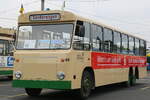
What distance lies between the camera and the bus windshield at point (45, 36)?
37.6 feet

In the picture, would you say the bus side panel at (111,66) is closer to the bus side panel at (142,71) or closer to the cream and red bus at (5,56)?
the bus side panel at (142,71)

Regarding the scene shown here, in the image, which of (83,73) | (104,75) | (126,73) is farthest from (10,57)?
(83,73)

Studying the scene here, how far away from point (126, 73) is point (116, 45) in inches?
93.8

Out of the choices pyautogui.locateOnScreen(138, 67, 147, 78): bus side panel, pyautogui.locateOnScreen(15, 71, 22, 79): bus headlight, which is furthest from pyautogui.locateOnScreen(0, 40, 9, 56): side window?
pyautogui.locateOnScreen(15, 71, 22, 79): bus headlight

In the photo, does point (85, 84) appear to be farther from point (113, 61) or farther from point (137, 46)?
point (137, 46)

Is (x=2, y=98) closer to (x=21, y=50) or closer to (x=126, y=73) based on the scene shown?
(x=21, y=50)

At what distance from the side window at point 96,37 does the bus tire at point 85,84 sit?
115 centimetres

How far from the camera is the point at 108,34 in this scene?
14.9 m

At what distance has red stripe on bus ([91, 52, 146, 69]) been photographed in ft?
43.5

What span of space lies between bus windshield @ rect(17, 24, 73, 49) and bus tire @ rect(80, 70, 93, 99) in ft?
4.95

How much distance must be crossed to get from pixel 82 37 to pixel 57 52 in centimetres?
123

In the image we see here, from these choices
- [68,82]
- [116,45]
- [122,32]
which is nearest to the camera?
[68,82]

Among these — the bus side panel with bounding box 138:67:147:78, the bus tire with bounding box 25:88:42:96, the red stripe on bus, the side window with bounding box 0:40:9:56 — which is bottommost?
the bus tire with bounding box 25:88:42:96

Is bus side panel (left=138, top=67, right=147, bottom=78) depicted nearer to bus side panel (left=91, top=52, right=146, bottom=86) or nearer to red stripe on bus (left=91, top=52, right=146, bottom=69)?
red stripe on bus (left=91, top=52, right=146, bottom=69)
